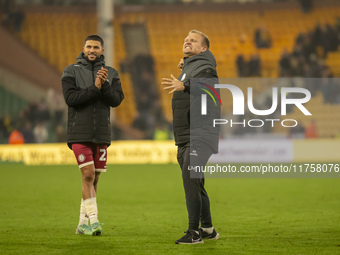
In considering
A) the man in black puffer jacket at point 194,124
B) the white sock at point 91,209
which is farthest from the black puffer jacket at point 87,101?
the man in black puffer jacket at point 194,124

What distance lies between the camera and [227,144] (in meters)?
A: 19.2

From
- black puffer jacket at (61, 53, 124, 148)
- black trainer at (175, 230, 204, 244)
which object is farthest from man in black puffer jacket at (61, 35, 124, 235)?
black trainer at (175, 230, 204, 244)

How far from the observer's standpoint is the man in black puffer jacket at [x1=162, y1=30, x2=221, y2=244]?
6.37m

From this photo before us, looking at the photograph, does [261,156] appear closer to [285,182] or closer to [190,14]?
[285,182]

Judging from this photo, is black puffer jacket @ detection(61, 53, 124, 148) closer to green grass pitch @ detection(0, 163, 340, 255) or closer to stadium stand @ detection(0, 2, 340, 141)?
green grass pitch @ detection(0, 163, 340, 255)

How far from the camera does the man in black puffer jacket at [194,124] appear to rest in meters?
6.37

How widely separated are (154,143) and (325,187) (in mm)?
9199

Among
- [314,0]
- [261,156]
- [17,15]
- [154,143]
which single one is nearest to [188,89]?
[261,156]

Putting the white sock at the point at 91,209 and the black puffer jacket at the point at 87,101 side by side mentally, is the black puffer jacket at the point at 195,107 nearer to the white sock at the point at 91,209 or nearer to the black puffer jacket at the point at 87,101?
the black puffer jacket at the point at 87,101

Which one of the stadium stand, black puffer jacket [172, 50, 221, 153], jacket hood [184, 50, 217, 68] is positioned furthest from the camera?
the stadium stand

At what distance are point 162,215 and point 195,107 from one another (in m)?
3.17

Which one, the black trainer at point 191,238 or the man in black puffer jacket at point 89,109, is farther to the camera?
the man in black puffer jacket at point 89,109


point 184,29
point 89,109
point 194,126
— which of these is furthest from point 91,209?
point 184,29

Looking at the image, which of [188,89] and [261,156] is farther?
[261,156]
